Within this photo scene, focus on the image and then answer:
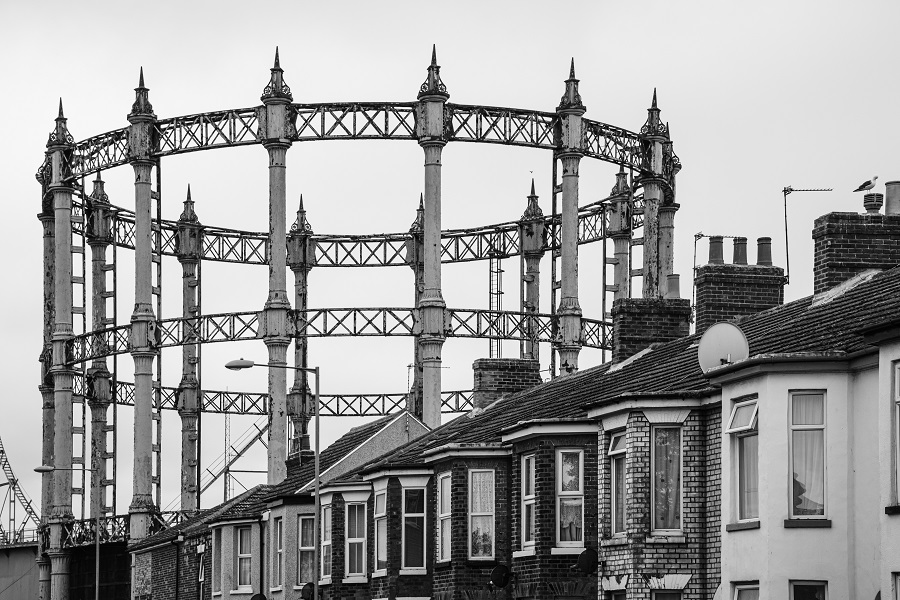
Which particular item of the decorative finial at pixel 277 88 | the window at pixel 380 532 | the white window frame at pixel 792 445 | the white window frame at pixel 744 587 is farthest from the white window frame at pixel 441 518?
the decorative finial at pixel 277 88

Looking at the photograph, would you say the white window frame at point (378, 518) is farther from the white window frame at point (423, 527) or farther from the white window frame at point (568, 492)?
the white window frame at point (568, 492)

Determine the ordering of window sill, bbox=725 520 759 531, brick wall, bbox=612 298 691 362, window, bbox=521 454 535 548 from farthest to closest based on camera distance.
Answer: brick wall, bbox=612 298 691 362 → window, bbox=521 454 535 548 → window sill, bbox=725 520 759 531

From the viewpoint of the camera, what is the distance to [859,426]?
24047 mm

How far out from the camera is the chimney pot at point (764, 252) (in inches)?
1363

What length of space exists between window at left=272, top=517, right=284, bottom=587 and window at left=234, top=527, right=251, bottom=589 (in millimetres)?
2794

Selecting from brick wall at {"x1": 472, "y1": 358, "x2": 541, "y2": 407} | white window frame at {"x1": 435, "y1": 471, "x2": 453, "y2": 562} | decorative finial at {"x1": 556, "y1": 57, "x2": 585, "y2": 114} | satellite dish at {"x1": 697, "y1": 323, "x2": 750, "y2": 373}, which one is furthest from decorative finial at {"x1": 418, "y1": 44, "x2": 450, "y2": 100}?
satellite dish at {"x1": 697, "y1": 323, "x2": 750, "y2": 373}

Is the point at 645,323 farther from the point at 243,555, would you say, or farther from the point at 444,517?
the point at 243,555

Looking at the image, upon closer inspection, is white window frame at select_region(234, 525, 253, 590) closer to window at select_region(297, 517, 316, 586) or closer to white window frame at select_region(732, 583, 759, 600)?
window at select_region(297, 517, 316, 586)

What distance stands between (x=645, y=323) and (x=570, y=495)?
7898mm

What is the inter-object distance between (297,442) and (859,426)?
4683cm

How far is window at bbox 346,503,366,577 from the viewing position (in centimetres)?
4412

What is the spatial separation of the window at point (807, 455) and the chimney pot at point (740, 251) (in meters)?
10.5

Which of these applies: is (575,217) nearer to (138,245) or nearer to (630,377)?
(138,245)

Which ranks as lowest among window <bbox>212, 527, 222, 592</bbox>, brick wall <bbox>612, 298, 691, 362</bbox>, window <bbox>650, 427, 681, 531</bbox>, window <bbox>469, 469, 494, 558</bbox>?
window <bbox>212, 527, 222, 592</bbox>
